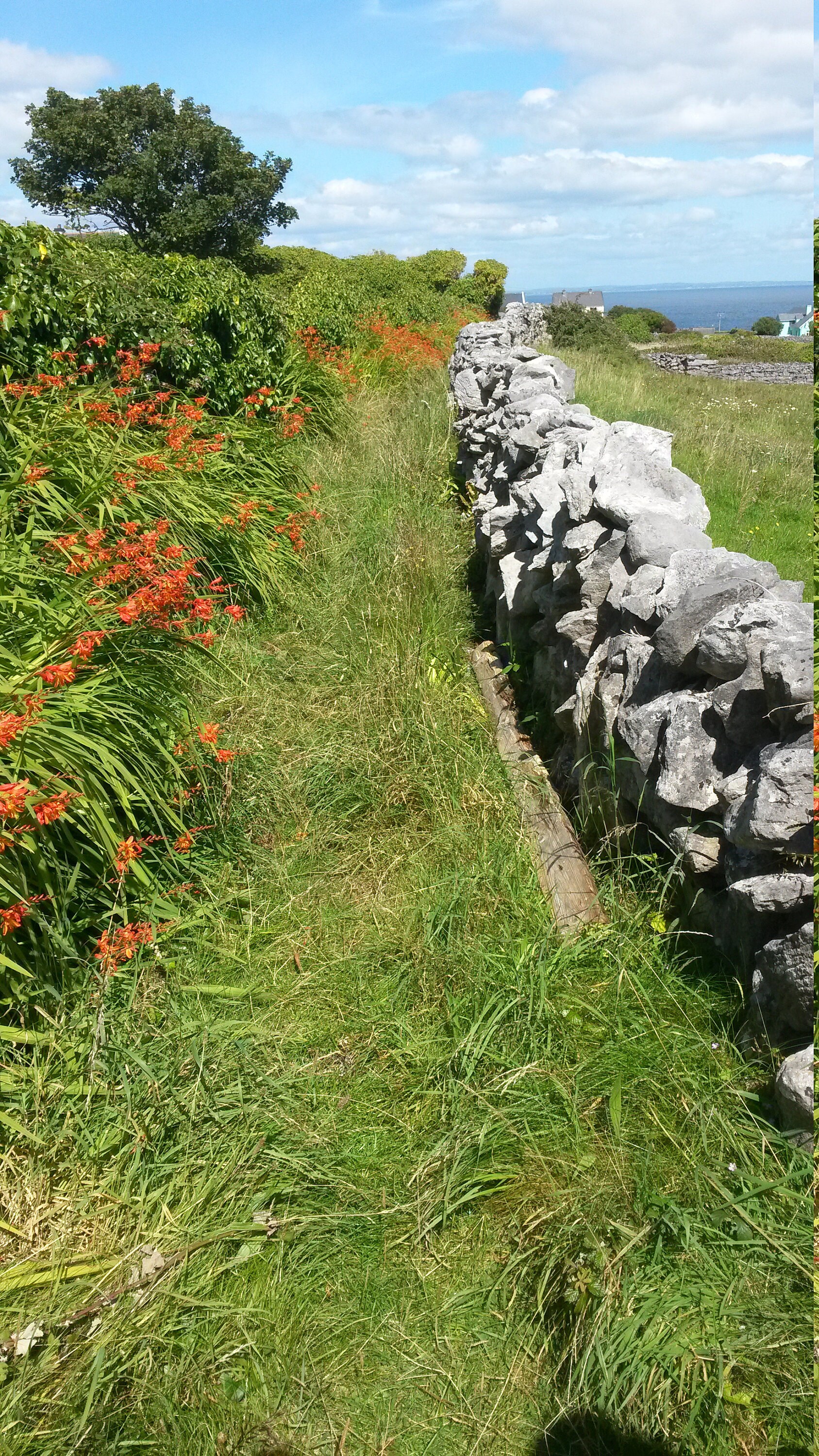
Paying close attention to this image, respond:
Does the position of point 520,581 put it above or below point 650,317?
below

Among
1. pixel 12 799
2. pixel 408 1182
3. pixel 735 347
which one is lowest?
pixel 408 1182

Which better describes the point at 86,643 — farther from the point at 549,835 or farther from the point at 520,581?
the point at 520,581

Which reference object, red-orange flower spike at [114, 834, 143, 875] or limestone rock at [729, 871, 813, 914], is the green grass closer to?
red-orange flower spike at [114, 834, 143, 875]

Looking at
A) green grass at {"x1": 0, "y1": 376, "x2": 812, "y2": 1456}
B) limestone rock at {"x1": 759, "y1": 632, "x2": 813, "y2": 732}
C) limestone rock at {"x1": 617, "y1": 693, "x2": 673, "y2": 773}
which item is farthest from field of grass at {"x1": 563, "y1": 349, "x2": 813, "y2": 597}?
green grass at {"x1": 0, "y1": 376, "x2": 812, "y2": 1456}

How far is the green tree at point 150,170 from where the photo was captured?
30.9 meters

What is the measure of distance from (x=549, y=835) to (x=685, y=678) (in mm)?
917

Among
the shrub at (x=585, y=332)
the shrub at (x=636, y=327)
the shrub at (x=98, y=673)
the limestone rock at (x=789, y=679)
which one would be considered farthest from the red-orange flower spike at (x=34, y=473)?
the shrub at (x=636, y=327)

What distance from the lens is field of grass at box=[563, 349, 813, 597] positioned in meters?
5.37

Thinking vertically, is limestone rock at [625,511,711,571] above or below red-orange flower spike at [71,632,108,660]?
above

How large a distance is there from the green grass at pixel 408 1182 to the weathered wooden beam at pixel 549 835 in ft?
0.36

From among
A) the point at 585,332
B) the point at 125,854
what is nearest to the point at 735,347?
the point at 585,332

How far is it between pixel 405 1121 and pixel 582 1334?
2.47ft

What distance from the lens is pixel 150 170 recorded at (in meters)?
30.6

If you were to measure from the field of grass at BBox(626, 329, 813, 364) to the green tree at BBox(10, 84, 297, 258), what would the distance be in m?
14.8
